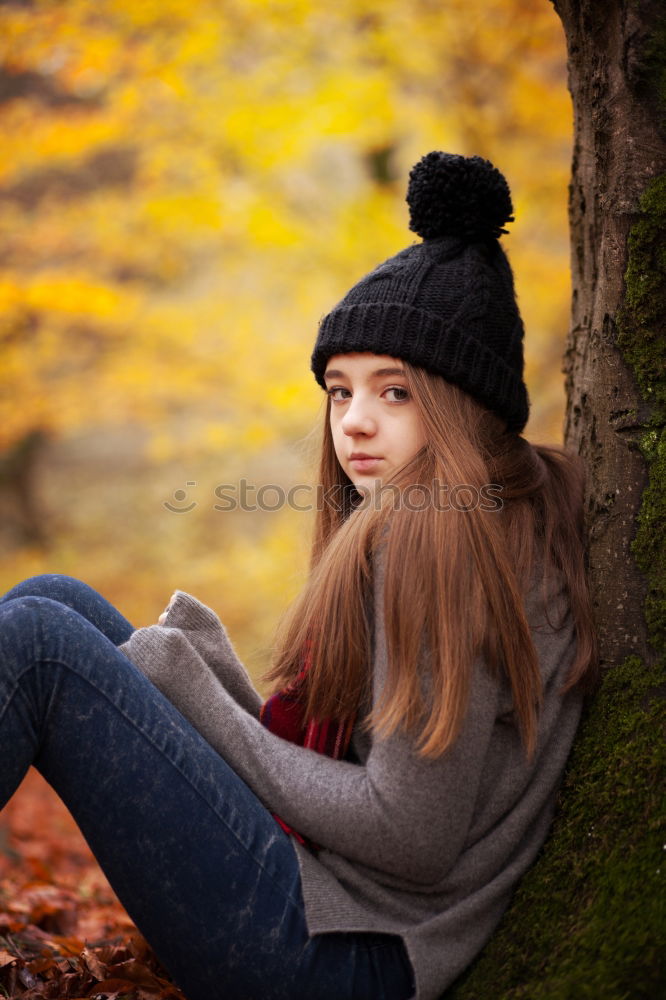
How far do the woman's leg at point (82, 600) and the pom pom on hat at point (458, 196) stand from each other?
126cm

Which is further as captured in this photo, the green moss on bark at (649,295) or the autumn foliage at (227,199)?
the autumn foliage at (227,199)

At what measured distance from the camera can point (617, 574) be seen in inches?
75.2

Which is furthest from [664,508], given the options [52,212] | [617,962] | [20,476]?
[20,476]

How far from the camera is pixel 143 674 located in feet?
6.04

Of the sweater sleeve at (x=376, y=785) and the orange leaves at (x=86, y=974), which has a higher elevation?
the sweater sleeve at (x=376, y=785)

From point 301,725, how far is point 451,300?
1043mm

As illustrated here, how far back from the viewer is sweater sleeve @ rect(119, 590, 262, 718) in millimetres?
1883

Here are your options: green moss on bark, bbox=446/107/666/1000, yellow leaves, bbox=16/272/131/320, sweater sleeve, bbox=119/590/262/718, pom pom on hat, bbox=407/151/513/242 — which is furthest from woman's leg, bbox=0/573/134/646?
yellow leaves, bbox=16/272/131/320

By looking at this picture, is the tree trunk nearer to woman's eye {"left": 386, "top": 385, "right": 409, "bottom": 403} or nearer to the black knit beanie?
the black knit beanie

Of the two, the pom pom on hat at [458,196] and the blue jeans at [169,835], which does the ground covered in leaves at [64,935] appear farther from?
the pom pom on hat at [458,196]

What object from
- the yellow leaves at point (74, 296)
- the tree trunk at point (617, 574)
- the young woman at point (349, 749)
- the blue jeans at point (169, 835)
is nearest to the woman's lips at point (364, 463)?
the young woman at point (349, 749)

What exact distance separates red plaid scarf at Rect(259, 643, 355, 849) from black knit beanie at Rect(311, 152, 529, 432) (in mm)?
738

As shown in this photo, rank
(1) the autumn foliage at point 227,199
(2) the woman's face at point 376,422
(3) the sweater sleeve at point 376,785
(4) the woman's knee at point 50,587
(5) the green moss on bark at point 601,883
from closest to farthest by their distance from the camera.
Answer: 1. (5) the green moss on bark at point 601,883
2. (3) the sweater sleeve at point 376,785
3. (2) the woman's face at point 376,422
4. (4) the woman's knee at point 50,587
5. (1) the autumn foliage at point 227,199

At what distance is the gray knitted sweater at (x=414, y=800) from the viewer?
1645 millimetres
